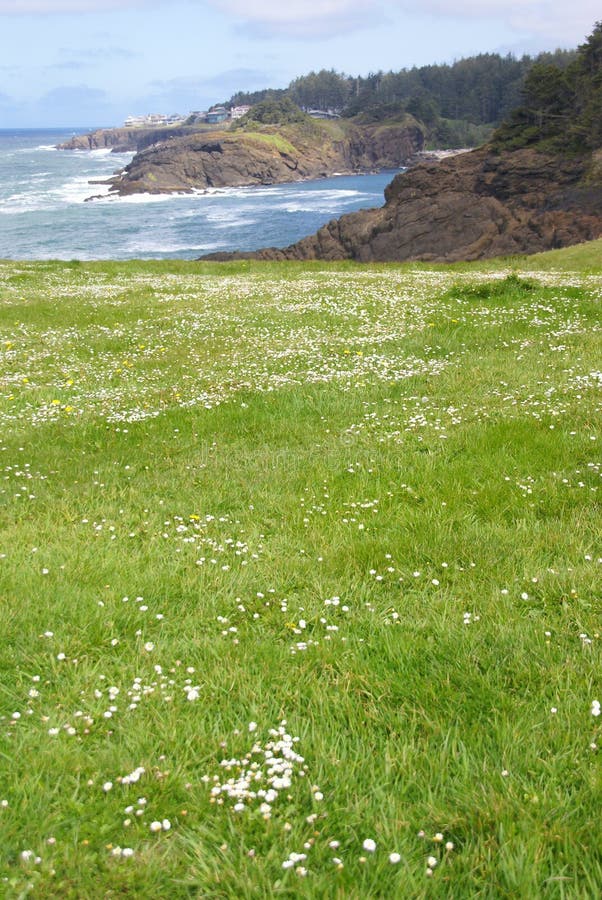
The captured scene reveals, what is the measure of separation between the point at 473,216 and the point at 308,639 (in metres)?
72.6

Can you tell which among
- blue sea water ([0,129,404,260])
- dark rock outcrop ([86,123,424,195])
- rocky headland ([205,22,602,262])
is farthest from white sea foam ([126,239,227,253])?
dark rock outcrop ([86,123,424,195])

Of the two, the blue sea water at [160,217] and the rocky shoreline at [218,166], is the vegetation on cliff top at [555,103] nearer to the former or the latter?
the blue sea water at [160,217]

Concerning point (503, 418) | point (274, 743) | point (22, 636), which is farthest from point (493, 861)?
point (503, 418)

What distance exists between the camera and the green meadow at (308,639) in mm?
3490

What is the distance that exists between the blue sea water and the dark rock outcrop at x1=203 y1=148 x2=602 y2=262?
16462mm

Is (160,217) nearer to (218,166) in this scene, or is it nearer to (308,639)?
(218,166)

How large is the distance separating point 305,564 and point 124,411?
707 cm

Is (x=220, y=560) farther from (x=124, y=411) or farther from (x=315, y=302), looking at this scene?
(x=315, y=302)

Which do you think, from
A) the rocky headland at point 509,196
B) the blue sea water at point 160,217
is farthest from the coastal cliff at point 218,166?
the rocky headland at point 509,196

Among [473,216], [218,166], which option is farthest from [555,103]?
[218,166]

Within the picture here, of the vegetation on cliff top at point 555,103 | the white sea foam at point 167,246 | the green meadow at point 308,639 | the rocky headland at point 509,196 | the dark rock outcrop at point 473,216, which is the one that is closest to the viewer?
the green meadow at point 308,639

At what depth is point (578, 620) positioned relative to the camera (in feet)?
17.6

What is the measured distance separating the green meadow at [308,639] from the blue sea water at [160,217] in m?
69.6

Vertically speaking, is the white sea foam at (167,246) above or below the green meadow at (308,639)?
above
